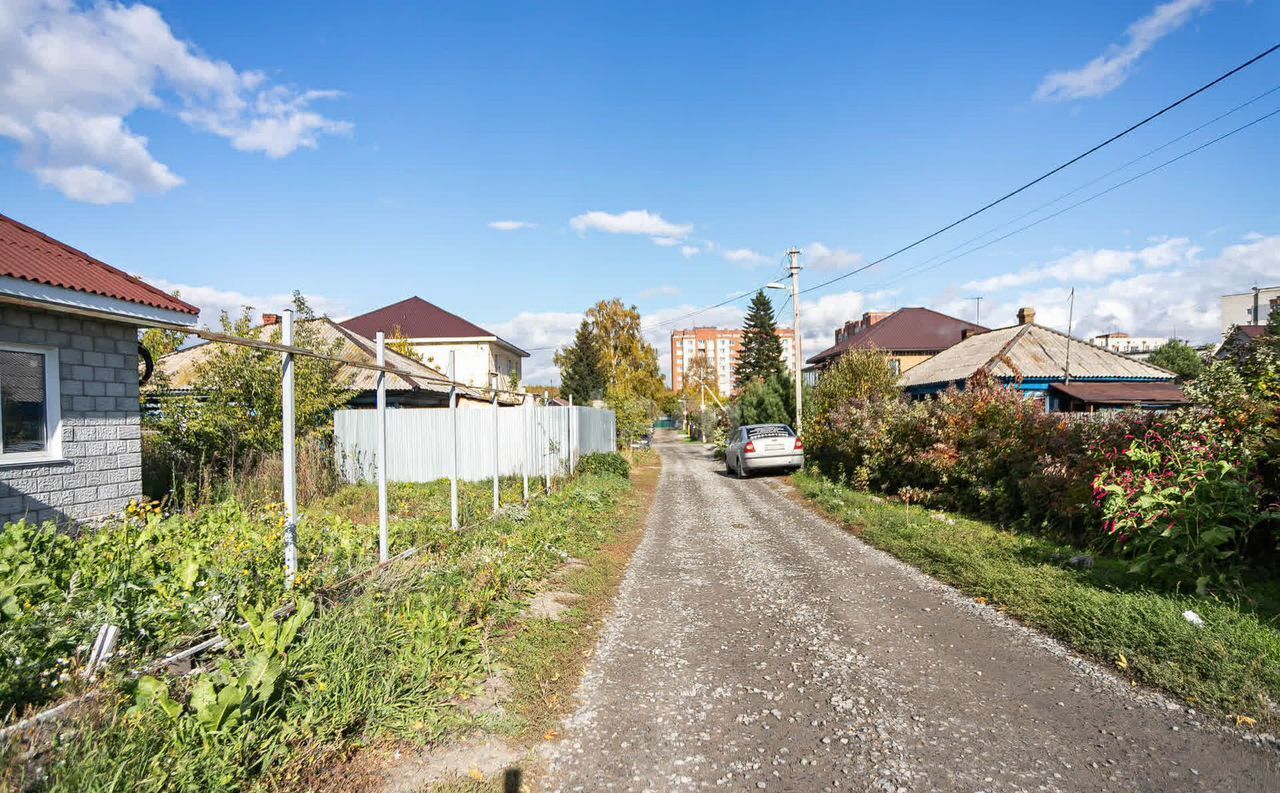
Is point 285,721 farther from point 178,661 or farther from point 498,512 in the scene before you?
point 498,512

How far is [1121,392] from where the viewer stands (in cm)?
2472

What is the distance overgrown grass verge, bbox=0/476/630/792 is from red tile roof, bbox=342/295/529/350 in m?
37.0

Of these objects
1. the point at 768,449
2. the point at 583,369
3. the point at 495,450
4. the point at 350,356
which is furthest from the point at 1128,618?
the point at 583,369

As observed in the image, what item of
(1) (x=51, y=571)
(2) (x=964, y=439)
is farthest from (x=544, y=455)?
(1) (x=51, y=571)

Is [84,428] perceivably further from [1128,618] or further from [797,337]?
[797,337]

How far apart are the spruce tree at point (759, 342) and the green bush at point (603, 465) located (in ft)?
122

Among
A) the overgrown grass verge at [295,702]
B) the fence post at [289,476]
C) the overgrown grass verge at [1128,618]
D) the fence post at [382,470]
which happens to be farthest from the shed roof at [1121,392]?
the fence post at [289,476]

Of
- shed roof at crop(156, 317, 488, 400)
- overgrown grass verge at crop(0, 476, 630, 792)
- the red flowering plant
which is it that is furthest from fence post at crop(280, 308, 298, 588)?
shed roof at crop(156, 317, 488, 400)

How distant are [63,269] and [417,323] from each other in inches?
1448

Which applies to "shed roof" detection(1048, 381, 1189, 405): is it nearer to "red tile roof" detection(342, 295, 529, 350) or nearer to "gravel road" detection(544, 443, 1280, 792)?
"gravel road" detection(544, 443, 1280, 792)

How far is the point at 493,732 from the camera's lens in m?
3.64

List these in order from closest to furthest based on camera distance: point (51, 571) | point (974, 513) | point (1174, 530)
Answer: point (51, 571)
point (1174, 530)
point (974, 513)

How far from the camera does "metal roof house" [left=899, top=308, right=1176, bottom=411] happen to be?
2553 cm

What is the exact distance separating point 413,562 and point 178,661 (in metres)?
2.85
